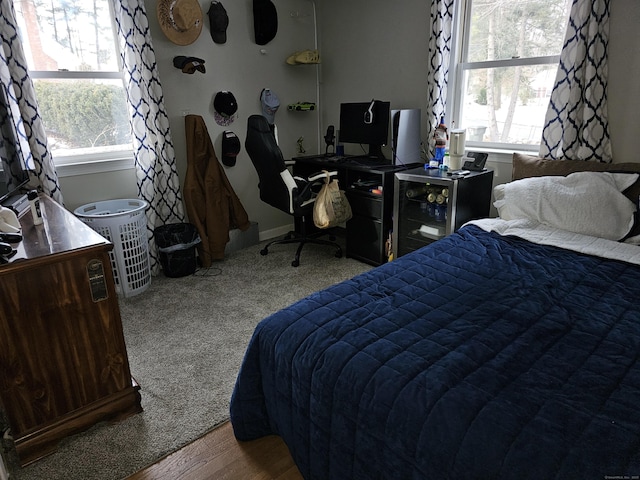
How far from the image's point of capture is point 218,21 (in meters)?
3.33

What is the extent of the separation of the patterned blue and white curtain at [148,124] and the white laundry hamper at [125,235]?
157 mm

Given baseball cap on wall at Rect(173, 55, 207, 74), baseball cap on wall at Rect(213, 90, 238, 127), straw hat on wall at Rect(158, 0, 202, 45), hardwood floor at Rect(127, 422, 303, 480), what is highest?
straw hat on wall at Rect(158, 0, 202, 45)

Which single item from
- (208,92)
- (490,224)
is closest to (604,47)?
(490,224)

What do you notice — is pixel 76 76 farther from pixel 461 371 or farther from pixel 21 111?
pixel 461 371

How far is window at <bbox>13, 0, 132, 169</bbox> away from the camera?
2742 millimetres

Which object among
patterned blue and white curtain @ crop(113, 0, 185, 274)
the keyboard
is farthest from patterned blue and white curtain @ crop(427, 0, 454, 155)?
patterned blue and white curtain @ crop(113, 0, 185, 274)

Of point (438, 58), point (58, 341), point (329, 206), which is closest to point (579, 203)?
point (438, 58)

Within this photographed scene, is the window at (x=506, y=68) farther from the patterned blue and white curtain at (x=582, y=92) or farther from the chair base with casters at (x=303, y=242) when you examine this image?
the chair base with casters at (x=303, y=242)

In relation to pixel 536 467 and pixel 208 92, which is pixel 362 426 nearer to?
pixel 536 467

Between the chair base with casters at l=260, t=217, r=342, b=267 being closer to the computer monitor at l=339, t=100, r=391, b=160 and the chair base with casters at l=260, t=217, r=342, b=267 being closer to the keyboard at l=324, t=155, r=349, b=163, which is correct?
the keyboard at l=324, t=155, r=349, b=163

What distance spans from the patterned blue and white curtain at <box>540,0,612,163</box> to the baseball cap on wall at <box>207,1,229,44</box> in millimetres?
2495

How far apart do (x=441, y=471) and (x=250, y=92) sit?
3500 millimetres

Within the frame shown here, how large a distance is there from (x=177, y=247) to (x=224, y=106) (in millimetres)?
1281

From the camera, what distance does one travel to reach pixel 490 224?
7.89 ft
